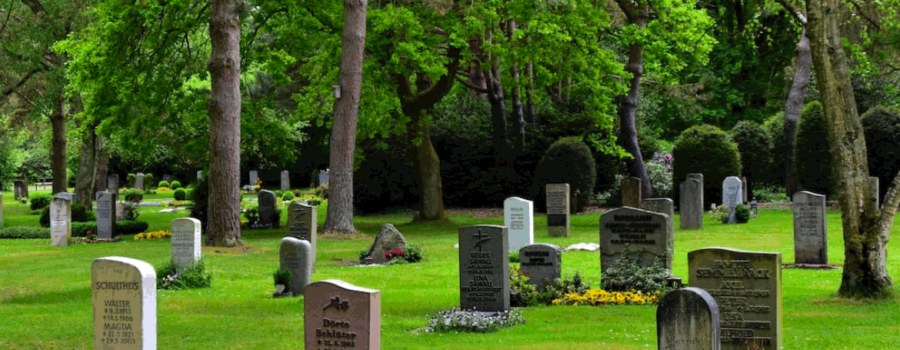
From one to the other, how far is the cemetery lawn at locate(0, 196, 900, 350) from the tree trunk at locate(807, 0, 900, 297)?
0.47 metres

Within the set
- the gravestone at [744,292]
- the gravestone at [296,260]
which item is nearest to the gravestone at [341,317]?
the gravestone at [744,292]

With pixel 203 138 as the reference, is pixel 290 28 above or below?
above

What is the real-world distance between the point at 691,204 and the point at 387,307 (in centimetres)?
1581

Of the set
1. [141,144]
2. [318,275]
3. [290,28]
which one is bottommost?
[318,275]

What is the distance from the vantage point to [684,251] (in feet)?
78.1

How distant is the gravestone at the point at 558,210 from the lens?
96.2ft

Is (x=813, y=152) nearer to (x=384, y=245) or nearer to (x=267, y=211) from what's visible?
(x=267, y=211)

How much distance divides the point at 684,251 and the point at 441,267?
5.45 meters

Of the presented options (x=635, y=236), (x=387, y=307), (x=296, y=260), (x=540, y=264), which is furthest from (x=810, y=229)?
(x=296, y=260)

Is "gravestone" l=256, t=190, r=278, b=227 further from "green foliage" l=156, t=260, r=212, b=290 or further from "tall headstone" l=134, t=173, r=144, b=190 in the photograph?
"tall headstone" l=134, t=173, r=144, b=190

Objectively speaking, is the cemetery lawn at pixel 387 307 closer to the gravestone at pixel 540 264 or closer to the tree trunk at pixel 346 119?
the gravestone at pixel 540 264

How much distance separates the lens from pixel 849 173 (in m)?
15.4

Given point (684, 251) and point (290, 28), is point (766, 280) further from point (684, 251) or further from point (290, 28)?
point (290, 28)

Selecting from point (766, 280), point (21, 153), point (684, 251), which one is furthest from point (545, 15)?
point (21, 153)
